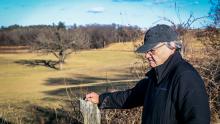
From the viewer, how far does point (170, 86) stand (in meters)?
3.72

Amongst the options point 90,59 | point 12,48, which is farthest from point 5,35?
point 90,59

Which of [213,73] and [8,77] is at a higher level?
[213,73]

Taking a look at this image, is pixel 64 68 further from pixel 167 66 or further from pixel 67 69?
pixel 167 66

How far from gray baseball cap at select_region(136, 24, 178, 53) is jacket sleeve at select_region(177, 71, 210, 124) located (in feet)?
1.33


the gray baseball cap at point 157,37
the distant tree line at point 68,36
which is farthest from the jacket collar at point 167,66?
the distant tree line at point 68,36

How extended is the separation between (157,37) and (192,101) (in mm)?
674

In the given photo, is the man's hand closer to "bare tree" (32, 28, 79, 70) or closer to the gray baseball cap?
the gray baseball cap

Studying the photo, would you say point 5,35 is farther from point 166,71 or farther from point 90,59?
point 166,71

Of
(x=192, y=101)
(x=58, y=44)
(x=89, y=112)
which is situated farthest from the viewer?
(x=58, y=44)

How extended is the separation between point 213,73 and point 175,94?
276 inches

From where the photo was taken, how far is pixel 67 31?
91.0 m

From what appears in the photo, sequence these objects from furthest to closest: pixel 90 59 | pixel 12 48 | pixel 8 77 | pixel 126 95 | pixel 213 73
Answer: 1. pixel 12 48
2. pixel 90 59
3. pixel 8 77
4. pixel 213 73
5. pixel 126 95

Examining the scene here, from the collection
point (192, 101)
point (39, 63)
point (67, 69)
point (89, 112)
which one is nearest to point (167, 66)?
point (192, 101)

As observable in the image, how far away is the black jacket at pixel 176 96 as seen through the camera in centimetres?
351
